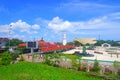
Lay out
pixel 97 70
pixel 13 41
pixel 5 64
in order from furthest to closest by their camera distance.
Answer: pixel 13 41
pixel 5 64
pixel 97 70

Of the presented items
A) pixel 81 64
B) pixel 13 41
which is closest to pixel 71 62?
pixel 81 64

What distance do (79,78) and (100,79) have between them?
5.02 feet

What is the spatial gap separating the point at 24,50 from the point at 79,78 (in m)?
41.8

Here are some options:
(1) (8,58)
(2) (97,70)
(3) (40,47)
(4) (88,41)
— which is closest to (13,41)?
(3) (40,47)

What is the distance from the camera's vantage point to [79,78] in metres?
16.2

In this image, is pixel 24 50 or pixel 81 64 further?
pixel 24 50

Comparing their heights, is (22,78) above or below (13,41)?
below

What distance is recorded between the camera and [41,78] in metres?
15.6

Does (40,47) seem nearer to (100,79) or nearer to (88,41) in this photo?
(88,41)

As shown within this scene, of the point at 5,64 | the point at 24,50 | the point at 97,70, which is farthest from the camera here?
the point at 24,50

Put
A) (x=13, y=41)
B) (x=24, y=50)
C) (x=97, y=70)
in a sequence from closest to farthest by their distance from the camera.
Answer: (x=97, y=70), (x=24, y=50), (x=13, y=41)

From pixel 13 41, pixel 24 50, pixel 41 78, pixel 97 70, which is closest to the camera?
pixel 41 78

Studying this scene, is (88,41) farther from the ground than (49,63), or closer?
farther from the ground

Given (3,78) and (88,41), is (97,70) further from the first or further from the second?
(88,41)
